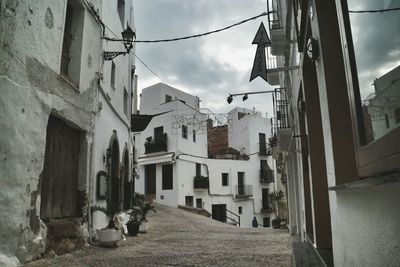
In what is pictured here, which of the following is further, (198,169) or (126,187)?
(198,169)

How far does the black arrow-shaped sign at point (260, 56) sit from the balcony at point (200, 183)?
1976 centimetres

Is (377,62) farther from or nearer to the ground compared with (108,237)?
farther from the ground

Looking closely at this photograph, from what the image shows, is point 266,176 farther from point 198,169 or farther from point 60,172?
point 60,172

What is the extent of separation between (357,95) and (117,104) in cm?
1026

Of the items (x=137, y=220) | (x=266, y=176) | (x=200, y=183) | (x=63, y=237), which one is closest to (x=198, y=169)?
(x=200, y=183)

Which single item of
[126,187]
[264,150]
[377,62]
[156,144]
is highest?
[264,150]

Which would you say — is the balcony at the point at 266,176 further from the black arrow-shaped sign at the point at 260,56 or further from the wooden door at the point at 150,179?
the black arrow-shaped sign at the point at 260,56

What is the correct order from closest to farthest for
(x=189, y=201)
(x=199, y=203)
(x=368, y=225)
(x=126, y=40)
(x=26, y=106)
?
1. (x=368, y=225)
2. (x=26, y=106)
3. (x=126, y=40)
4. (x=189, y=201)
5. (x=199, y=203)

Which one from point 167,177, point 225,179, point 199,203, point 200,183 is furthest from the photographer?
point 225,179

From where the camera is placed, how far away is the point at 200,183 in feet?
87.5

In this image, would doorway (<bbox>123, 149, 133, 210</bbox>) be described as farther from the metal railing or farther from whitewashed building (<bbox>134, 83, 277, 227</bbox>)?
the metal railing

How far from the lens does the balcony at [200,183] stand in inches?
1048

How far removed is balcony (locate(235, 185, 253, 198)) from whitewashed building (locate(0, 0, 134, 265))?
21.3 m

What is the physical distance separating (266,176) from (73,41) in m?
26.2
